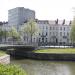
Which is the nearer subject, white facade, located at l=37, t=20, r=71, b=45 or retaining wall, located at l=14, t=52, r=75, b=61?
retaining wall, located at l=14, t=52, r=75, b=61

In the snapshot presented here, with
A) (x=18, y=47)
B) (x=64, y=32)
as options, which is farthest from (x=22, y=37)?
(x=18, y=47)

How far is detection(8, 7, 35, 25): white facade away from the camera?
129625 mm

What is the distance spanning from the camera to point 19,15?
13300cm

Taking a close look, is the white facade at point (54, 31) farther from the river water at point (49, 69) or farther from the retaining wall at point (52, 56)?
the river water at point (49, 69)

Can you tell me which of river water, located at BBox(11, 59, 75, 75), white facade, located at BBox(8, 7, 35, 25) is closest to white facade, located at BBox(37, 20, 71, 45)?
white facade, located at BBox(8, 7, 35, 25)

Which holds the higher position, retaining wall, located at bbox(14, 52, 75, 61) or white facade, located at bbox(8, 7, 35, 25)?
white facade, located at bbox(8, 7, 35, 25)

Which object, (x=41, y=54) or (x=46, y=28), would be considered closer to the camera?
(x=41, y=54)

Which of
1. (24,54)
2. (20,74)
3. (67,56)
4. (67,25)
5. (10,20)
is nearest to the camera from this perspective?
(20,74)

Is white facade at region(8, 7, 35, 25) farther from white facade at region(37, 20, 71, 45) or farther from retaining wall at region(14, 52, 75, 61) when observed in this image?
retaining wall at region(14, 52, 75, 61)

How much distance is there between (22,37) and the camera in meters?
112

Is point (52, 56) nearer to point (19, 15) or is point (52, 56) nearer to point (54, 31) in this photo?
point (54, 31)

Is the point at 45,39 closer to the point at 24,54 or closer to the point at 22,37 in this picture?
the point at 22,37

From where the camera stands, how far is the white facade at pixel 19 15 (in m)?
130

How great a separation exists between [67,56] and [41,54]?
18.4 ft
